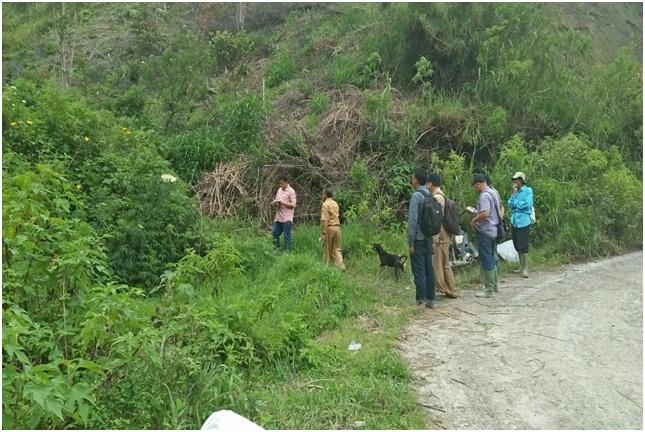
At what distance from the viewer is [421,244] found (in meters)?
7.80

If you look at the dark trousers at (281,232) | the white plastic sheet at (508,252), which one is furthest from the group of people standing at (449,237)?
the dark trousers at (281,232)

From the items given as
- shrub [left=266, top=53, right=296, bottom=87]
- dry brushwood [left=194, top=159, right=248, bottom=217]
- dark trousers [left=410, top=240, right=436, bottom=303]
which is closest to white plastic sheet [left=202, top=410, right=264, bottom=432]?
dark trousers [left=410, top=240, right=436, bottom=303]

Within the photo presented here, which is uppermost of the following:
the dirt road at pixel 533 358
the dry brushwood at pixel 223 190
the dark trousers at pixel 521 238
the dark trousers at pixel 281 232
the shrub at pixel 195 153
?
the shrub at pixel 195 153

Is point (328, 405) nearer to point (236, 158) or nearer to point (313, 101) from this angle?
point (236, 158)

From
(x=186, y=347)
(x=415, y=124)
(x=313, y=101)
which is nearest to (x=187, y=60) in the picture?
(x=313, y=101)

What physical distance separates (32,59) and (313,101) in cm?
1466

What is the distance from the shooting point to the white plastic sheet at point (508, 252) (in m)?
10.7

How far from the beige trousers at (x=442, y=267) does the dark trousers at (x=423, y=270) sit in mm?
532

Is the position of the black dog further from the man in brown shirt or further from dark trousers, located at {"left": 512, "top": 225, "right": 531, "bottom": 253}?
dark trousers, located at {"left": 512, "top": 225, "right": 531, "bottom": 253}

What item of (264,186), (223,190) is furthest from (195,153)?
(264,186)

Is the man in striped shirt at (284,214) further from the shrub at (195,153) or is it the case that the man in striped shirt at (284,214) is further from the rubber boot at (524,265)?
the rubber boot at (524,265)

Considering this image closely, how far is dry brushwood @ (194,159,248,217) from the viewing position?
13249 mm

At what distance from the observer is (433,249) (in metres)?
8.43

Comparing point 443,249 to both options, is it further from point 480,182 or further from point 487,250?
point 480,182
